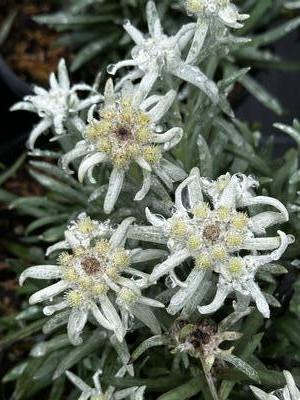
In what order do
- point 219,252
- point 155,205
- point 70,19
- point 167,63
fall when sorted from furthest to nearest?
point 70,19
point 167,63
point 155,205
point 219,252

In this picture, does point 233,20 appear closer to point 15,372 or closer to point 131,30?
point 131,30

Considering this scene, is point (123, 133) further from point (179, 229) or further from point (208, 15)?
point (208, 15)

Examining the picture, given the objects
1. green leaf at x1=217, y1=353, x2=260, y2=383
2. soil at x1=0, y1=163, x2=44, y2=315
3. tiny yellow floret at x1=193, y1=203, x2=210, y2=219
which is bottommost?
soil at x1=0, y1=163, x2=44, y2=315

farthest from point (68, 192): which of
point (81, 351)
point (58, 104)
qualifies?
point (81, 351)

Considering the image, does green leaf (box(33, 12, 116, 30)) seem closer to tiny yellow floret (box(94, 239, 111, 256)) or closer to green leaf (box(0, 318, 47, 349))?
green leaf (box(0, 318, 47, 349))

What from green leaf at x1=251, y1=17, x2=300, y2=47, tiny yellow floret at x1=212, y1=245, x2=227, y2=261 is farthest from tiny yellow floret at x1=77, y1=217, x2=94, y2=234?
green leaf at x1=251, y1=17, x2=300, y2=47

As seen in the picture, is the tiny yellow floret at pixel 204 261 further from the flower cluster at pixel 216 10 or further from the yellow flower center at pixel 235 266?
the flower cluster at pixel 216 10
